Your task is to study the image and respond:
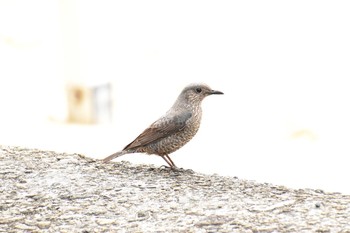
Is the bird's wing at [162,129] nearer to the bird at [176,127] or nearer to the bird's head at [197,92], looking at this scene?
the bird at [176,127]

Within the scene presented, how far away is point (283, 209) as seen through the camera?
17.0 feet

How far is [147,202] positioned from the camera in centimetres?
536

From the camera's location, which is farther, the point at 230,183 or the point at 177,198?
the point at 230,183

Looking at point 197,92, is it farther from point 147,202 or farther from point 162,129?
point 147,202

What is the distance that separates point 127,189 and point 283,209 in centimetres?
107

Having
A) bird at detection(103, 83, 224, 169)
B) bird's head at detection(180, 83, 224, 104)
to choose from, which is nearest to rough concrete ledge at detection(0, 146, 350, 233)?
bird at detection(103, 83, 224, 169)

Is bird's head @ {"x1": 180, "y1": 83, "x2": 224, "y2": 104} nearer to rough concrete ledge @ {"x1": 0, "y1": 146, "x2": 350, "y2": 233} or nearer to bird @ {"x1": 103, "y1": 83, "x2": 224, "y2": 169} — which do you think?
bird @ {"x1": 103, "y1": 83, "x2": 224, "y2": 169}

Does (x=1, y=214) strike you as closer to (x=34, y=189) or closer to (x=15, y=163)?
(x=34, y=189)

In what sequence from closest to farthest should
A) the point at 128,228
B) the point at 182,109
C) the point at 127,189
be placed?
the point at 128,228 → the point at 127,189 → the point at 182,109

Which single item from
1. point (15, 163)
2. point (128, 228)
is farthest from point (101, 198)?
point (15, 163)

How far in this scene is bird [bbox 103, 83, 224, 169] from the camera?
5.97m

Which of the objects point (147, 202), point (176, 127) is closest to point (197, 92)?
point (176, 127)

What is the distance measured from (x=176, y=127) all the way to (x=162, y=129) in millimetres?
114

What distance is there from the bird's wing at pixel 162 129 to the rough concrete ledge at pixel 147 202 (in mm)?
224
